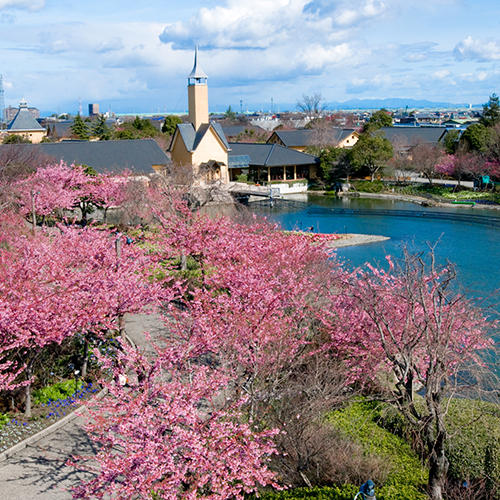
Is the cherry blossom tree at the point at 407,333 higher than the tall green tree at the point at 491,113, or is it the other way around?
the tall green tree at the point at 491,113

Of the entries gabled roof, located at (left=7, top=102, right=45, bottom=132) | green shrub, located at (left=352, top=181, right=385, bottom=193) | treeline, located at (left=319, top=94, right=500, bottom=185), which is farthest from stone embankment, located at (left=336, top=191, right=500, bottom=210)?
gabled roof, located at (left=7, top=102, right=45, bottom=132)

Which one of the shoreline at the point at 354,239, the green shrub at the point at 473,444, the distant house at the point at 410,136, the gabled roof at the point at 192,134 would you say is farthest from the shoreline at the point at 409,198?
the green shrub at the point at 473,444

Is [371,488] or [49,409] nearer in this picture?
[371,488]

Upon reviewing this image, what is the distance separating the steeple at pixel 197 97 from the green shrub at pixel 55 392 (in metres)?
31.5

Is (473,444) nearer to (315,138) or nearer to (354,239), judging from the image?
(354,239)

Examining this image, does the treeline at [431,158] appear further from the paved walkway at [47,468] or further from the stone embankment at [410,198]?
the paved walkway at [47,468]

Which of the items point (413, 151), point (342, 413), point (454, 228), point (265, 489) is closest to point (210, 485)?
point (265, 489)

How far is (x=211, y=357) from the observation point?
38.1ft

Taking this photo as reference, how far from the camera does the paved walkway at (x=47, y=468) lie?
7.62 m

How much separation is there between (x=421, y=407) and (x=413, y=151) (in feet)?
111

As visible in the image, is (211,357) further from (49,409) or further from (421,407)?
(421,407)

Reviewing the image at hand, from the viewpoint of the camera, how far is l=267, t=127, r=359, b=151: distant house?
47281mm

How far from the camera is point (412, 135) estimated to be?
160ft

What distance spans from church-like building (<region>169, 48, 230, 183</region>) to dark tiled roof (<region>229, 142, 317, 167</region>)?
9.55 feet
